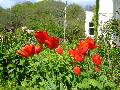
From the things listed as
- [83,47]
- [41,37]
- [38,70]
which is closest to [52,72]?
[83,47]

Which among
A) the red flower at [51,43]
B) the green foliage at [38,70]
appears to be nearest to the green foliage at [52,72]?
the green foliage at [38,70]

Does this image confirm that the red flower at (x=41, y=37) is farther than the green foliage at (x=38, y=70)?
No

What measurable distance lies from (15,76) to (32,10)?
1771 inches

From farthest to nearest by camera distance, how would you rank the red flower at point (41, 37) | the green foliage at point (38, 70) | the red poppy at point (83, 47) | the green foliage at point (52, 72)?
the green foliage at point (38, 70), the green foliage at point (52, 72), the red poppy at point (83, 47), the red flower at point (41, 37)

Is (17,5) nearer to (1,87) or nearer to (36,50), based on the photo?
(1,87)

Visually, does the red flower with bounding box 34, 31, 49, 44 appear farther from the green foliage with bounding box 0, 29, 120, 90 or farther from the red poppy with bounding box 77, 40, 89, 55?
the green foliage with bounding box 0, 29, 120, 90

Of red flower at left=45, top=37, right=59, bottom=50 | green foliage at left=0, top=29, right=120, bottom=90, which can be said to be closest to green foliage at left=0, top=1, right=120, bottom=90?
green foliage at left=0, top=29, right=120, bottom=90

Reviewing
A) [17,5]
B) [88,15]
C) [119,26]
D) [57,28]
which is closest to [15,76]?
[119,26]

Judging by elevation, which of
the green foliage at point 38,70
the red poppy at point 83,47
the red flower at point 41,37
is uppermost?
the red flower at point 41,37

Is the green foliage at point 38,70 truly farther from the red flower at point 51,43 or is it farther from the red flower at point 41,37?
the red flower at point 41,37

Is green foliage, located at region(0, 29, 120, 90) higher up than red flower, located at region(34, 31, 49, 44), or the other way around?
red flower, located at region(34, 31, 49, 44)

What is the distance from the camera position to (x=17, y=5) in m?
59.8

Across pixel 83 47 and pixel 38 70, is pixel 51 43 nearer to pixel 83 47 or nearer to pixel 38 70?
pixel 83 47

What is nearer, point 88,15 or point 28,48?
point 28,48
